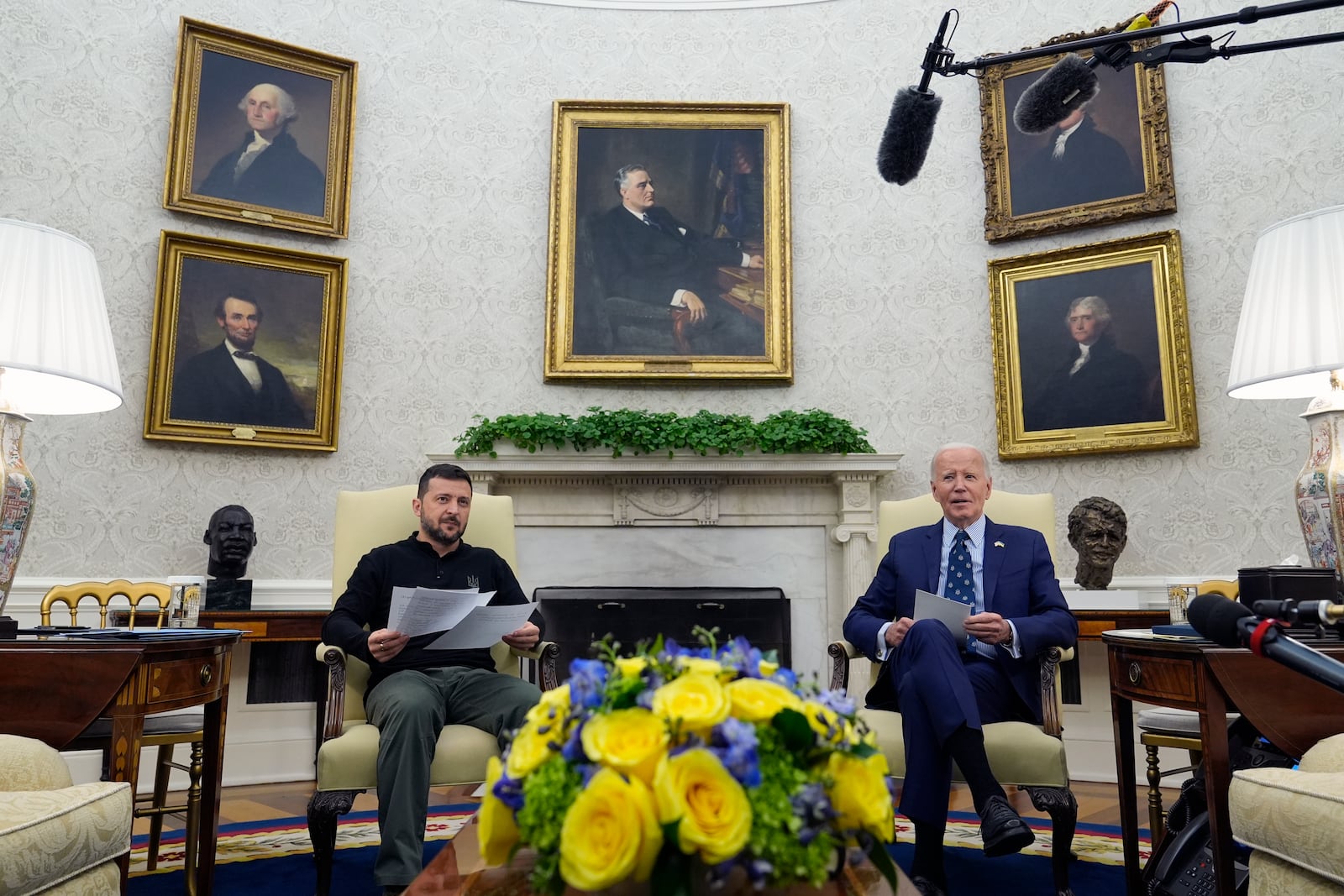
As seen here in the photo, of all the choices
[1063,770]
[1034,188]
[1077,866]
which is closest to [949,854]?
[1077,866]

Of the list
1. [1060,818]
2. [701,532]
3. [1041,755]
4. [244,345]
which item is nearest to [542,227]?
[244,345]

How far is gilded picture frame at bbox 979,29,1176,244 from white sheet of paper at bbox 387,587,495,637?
4.04 metres

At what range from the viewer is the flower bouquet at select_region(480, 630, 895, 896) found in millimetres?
1044

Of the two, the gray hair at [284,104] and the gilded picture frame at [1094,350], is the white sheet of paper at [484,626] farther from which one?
the gray hair at [284,104]

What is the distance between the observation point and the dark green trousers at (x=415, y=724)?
241cm

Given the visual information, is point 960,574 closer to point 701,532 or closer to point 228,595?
point 701,532

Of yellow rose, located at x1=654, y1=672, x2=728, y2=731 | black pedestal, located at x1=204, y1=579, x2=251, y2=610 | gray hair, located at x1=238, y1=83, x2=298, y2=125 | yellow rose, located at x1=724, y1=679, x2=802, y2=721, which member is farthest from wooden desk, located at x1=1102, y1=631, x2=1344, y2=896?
gray hair, located at x1=238, y1=83, x2=298, y2=125

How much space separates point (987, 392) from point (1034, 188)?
122 cm

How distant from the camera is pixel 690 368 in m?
5.59

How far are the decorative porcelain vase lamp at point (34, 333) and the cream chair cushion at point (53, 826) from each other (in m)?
0.61

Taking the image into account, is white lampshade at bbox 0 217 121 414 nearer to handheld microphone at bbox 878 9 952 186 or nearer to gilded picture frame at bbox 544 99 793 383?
handheld microphone at bbox 878 9 952 186

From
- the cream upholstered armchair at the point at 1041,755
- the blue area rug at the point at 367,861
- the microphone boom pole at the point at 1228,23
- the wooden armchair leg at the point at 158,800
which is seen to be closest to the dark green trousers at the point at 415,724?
the blue area rug at the point at 367,861

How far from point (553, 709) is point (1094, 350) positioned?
4.80 m

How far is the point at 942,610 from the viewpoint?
9.09ft
